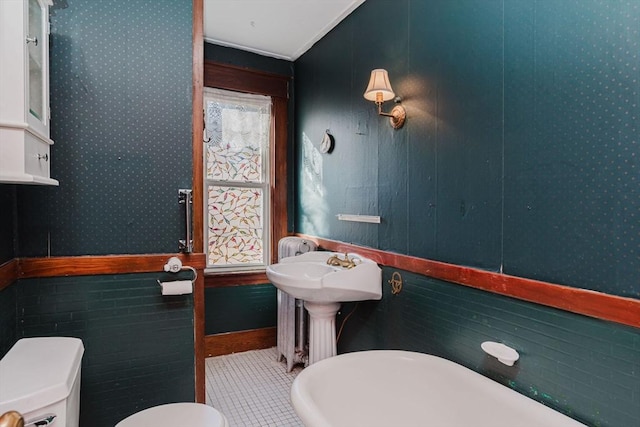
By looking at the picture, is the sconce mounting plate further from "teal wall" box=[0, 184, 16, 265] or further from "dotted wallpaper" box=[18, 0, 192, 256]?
"teal wall" box=[0, 184, 16, 265]

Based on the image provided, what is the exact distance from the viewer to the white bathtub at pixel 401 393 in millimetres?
1429

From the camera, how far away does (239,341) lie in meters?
3.30

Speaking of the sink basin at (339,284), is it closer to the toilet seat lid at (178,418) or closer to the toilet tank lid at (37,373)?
the toilet seat lid at (178,418)

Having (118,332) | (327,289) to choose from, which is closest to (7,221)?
(118,332)

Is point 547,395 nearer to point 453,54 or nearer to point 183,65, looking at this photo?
point 453,54

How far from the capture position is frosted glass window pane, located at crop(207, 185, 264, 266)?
3.29 m

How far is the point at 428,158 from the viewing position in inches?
76.0

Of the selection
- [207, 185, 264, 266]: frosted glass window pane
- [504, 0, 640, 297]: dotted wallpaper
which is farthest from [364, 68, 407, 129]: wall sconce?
[207, 185, 264, 266]: frosted glass window pane

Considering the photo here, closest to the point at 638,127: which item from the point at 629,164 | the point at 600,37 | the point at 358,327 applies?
the point at 629,164

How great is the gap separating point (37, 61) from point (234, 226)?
7.20 feet

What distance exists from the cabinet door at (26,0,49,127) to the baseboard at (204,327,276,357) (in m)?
2.34

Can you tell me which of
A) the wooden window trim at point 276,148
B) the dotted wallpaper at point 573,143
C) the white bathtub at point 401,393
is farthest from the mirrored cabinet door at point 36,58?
the wooden window trim at point 276,148

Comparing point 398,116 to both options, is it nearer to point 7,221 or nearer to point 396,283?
point 396,283

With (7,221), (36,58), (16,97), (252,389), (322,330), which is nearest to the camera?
(16,97)
